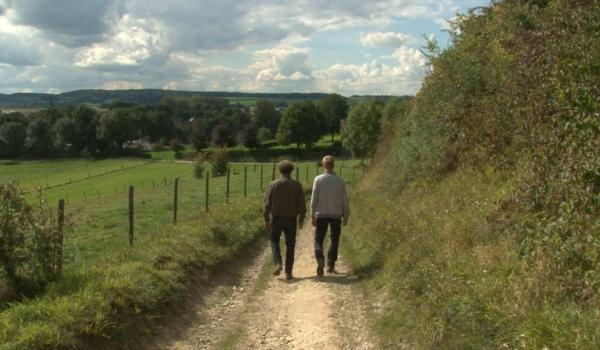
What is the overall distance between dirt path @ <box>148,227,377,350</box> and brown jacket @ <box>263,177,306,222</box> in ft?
4.02

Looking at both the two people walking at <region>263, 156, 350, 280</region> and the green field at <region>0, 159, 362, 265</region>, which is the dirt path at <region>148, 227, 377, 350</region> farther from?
the green field at <region>0, 159, 362, 265</region>

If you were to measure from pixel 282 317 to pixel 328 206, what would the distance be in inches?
104

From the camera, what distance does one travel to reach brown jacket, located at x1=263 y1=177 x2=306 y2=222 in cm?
984

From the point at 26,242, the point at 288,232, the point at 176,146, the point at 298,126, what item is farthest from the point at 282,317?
the point at 176,146

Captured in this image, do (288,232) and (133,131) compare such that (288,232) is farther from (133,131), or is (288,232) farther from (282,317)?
(133,131)

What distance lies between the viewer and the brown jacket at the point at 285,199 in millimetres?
9836

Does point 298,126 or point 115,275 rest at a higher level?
point 298,126

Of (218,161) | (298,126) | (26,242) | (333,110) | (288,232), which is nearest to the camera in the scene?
(26,242)

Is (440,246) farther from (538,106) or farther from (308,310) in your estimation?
(538,106)

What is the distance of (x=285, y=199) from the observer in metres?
9.84

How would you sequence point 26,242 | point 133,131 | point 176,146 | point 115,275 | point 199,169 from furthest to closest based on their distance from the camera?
point 133,131
point 176,146
point 199,169
point 115,275
point 26,242

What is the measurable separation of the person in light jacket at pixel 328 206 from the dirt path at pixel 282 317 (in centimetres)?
60

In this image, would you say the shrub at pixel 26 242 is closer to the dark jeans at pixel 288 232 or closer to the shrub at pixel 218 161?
the dark jeans at pixel 288 232

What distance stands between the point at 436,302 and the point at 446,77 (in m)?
10.3
